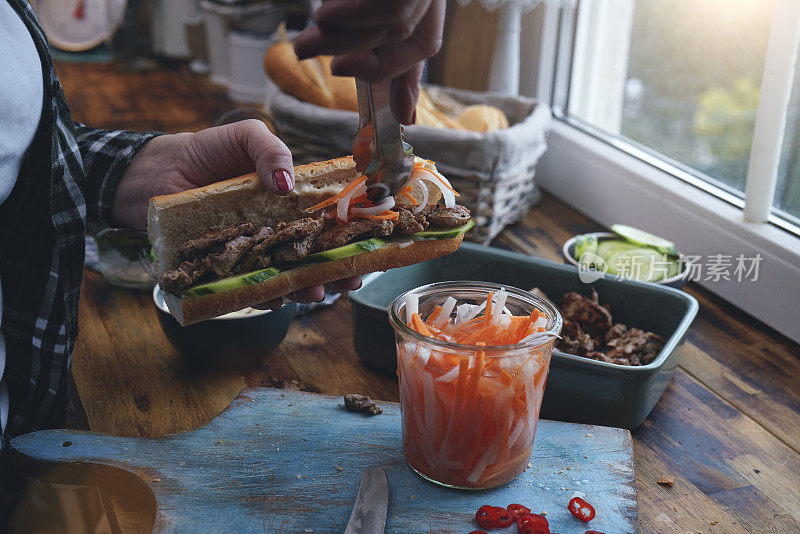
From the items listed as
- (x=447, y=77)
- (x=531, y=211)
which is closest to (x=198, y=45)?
(x=447, y=77)

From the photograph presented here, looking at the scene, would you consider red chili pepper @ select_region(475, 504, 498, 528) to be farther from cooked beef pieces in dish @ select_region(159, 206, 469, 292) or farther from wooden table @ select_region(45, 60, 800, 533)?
cooked beef pieces in dish @ select_region(159, 206, 469, 292)

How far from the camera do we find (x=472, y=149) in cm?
149

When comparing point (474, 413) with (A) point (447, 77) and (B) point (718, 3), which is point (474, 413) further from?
(A) point (447, 77)

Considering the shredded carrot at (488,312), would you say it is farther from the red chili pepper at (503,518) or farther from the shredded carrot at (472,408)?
the red chili pepper at (503,518)

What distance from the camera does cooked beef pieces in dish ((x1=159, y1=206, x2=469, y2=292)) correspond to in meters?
0.96

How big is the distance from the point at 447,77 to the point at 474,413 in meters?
Answer: 1.52

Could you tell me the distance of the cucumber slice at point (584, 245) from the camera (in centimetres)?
138

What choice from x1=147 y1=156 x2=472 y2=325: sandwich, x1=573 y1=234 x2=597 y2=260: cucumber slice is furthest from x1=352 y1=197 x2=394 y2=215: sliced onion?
x1=573 y1=234 x2=597 y2=260: cucumber slice

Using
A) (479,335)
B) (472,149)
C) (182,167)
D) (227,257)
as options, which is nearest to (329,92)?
(472,149)

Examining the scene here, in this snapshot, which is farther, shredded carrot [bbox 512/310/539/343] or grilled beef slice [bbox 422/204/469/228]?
grilled beef slice [bbox 422/204/469/228]

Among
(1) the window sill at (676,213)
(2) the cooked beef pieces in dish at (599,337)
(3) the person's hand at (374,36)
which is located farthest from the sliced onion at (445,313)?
(1) the window sill at (676,213)

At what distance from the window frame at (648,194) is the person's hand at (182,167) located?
768mm

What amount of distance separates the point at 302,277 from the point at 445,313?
0.21 meters

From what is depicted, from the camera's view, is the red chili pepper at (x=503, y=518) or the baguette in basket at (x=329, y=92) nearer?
the red chili pepper at (x=503, y=518)
